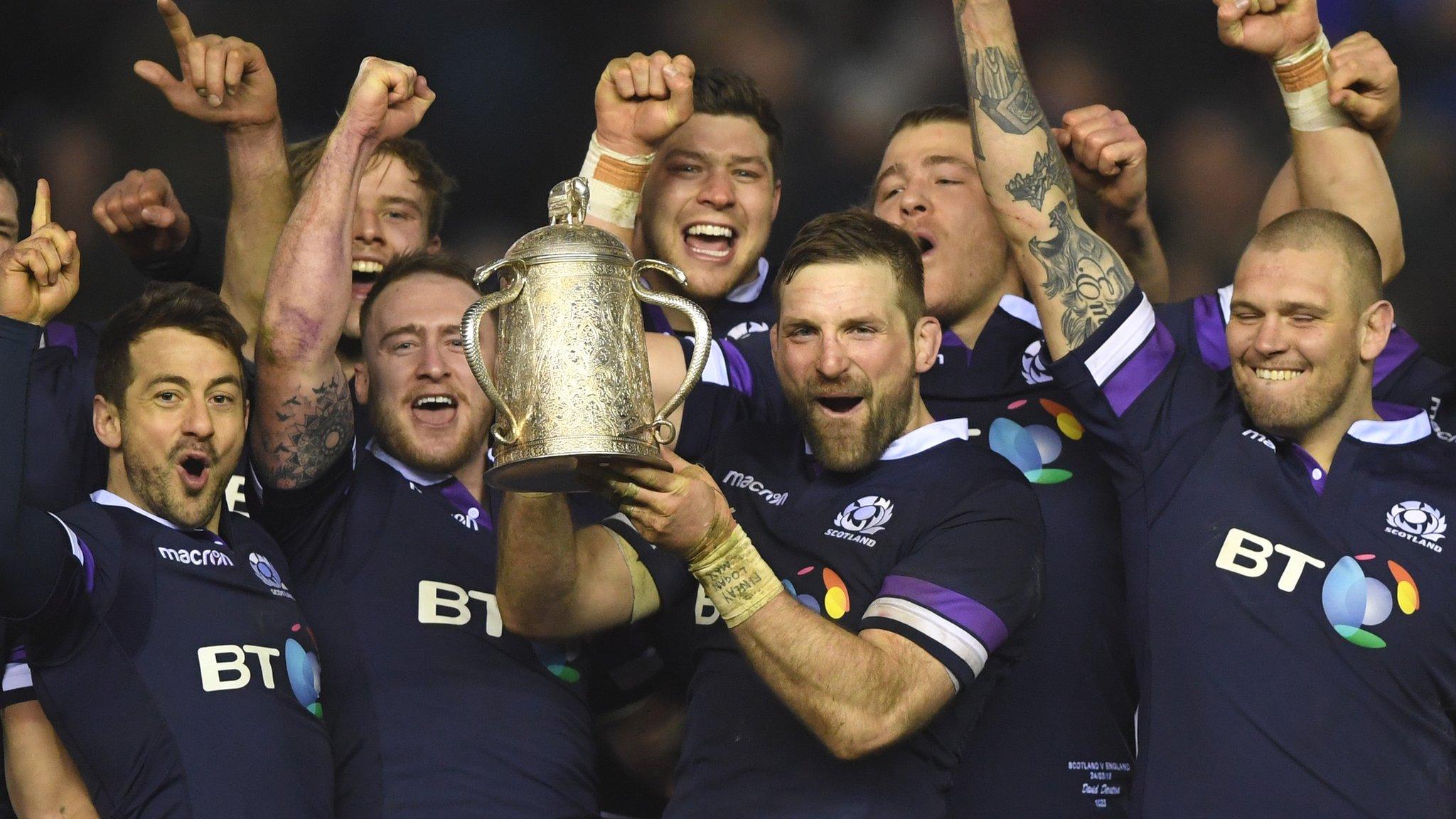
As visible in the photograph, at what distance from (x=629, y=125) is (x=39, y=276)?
1103 mm

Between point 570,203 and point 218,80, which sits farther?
point 218,80

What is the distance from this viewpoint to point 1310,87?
3.36m

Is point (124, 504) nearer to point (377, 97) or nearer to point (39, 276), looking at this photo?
point (39, 276)

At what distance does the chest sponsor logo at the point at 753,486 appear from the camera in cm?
294

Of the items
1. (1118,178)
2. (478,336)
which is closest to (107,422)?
A: (478,336)

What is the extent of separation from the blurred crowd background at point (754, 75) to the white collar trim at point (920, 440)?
2098mm

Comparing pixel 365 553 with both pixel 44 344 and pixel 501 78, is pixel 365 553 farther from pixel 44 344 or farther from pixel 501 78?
pixel 501 78

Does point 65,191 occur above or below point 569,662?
above

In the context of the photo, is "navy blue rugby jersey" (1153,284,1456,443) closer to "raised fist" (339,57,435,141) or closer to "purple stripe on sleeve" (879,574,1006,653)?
"purple stripe on sleeve" (879,574,1006,653)

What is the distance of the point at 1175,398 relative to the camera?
3.14 metres

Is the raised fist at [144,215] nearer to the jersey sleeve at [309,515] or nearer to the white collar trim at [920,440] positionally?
the jersey sleeve at [309,515]

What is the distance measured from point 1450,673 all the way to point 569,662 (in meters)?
1.61

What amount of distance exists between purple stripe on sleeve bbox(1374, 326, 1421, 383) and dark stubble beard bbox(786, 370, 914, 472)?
128 centimetres

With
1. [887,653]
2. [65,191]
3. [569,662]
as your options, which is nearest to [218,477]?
[569,662]
